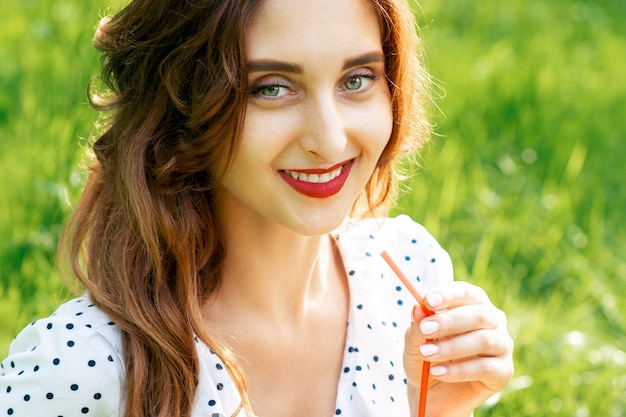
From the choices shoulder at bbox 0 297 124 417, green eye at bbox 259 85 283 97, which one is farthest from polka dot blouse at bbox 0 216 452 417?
green eye at bbox 259 85 283 97

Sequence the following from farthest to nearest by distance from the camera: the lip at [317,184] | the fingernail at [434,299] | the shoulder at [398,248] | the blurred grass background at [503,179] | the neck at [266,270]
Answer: the blurred grass background at [503,179] → the shoulder at [398,248] → the neck at [266,270] → the lip at [317,184] → the fingernail at [434,299]

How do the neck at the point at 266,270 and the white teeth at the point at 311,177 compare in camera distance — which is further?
the neck at the point at 266,270

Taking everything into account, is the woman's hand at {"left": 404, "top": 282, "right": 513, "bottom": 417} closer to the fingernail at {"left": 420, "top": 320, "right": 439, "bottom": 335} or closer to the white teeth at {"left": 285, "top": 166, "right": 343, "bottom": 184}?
the fingernail at {"left": 420, "top": 320, "right": 439, "bottom": 335}

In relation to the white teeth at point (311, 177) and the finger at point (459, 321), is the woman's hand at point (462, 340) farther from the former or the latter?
the white teeth at point (311, 177)

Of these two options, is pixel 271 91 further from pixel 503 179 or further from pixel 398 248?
pixel 503 179

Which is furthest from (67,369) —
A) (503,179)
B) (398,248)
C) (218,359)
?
(503,179)

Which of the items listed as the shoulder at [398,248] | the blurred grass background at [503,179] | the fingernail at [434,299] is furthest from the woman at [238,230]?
the blurred grass background at [503,179]

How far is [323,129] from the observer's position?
6.27 feet

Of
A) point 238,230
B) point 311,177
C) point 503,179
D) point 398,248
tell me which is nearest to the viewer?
point 311,177

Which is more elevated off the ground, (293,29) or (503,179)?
(293,29)

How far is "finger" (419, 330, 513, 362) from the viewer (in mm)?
1890

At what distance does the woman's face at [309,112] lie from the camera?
189cm

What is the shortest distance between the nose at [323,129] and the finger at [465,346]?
37cm

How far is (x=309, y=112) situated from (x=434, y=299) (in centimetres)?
39
